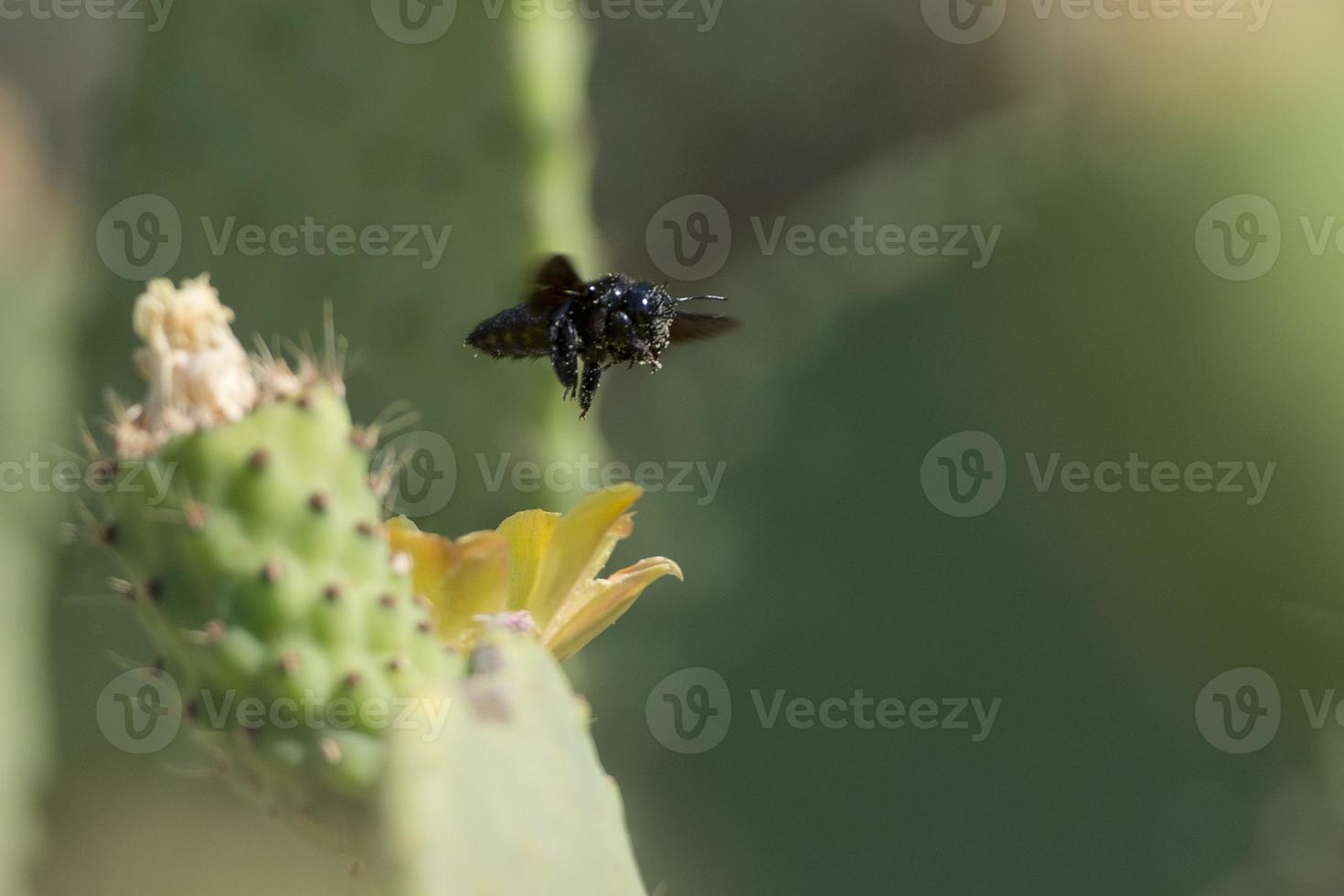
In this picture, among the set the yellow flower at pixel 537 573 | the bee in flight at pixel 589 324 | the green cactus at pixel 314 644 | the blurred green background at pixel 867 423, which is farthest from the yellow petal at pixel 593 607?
the blurred green background at pixel 867 423

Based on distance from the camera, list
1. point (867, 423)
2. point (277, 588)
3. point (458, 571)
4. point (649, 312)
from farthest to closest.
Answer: point (867, 423)
point (649, 312)
point (458, 571)
point (277, 588)

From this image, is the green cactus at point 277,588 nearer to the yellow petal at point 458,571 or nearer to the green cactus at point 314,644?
the green cactus at point 314,644

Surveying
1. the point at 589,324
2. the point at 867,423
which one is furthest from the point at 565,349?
the point at 867,423

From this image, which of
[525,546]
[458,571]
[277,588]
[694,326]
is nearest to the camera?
[277,588]

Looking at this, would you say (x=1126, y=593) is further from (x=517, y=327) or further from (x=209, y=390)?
(x=209, y=390)

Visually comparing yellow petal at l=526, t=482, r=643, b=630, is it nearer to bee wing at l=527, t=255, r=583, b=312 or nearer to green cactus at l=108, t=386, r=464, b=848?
green cactus at l=108, t=386, r=464, b=848

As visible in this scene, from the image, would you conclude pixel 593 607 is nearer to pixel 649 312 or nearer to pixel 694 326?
pixel 649 312

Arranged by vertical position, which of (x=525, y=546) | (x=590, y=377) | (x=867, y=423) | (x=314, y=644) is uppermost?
(x=867, y=423)
